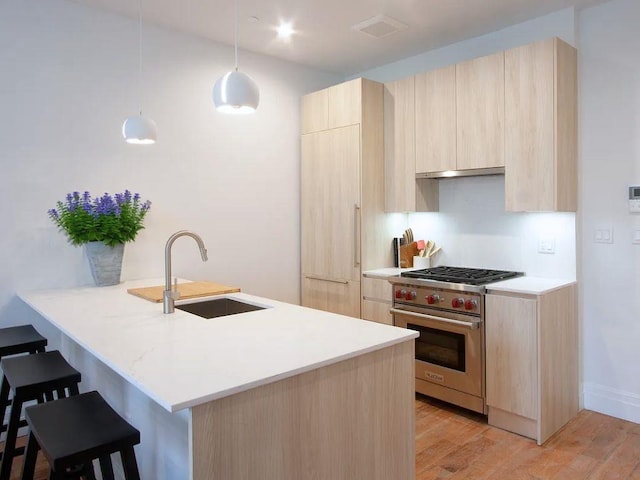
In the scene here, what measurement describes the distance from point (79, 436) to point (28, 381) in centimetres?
62

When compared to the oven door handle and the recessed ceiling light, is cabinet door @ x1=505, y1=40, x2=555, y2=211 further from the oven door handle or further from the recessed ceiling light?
the recessed ceiling light

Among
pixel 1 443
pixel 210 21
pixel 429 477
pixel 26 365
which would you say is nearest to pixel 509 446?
pixel 429 477

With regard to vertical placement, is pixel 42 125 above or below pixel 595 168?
above

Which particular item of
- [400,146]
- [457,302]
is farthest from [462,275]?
[400,146]

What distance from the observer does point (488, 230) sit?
11.7 feet

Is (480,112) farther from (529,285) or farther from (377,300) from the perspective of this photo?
(377,300)

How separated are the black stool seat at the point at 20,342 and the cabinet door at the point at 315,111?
2.60 metres

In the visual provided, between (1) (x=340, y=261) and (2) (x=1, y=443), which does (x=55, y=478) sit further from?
(1) (x=340, y=261)

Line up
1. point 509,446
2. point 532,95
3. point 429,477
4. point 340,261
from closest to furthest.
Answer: point 429,477 → point 509,446 → point 532,95 → point 340,261

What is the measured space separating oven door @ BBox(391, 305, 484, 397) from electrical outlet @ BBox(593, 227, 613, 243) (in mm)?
978

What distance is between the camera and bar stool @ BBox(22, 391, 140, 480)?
1.37m

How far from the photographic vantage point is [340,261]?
3854mm

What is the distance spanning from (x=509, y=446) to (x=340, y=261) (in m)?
1.79

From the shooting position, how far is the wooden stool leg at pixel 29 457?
1725 millimetres
